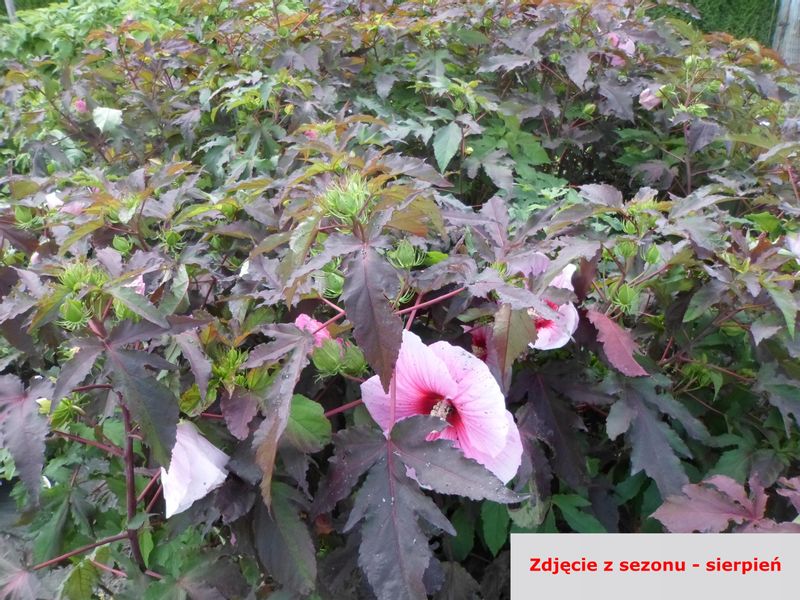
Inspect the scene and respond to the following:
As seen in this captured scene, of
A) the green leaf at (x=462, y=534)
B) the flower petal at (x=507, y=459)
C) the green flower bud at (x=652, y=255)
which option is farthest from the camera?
the green leaf at (x=462, y=534)

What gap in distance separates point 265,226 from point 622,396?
594mm

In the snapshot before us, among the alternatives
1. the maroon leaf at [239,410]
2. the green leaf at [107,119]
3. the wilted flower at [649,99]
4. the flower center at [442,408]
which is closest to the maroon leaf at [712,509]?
the flower center at [442,408]

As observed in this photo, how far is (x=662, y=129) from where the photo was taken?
5.34 feet

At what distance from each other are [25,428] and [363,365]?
1.22 feet

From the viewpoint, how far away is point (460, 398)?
70 cm

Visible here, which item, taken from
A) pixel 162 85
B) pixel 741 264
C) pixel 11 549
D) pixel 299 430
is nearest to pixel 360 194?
pixel 299 430

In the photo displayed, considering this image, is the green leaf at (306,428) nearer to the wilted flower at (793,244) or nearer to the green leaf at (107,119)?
the wilted flower at (793,244)

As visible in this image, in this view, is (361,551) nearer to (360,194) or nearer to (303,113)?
(360,194)

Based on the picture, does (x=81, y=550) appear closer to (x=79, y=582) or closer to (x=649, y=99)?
(x=79, y=582)

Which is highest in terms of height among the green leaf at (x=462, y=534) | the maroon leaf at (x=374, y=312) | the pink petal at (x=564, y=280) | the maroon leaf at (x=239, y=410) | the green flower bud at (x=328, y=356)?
the maroon leaf at (x=374, y=312)

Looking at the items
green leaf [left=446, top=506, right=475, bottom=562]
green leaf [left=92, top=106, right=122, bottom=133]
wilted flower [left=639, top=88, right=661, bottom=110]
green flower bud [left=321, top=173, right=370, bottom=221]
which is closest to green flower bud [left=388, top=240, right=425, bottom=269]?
green flower bud [left=321, top=173, right=370, bottom=221]

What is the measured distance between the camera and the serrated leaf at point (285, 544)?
2.29 feet

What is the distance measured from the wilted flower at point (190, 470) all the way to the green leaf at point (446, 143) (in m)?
0.82

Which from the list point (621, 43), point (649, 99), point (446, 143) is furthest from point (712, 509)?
point (621, 43)
